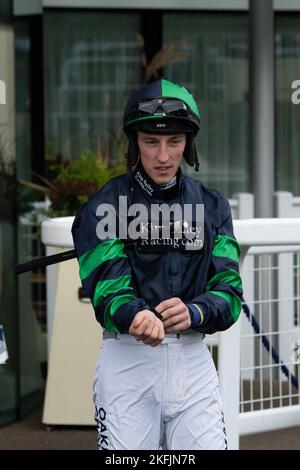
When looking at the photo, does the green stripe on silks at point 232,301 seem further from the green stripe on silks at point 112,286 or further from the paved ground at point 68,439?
the paved ground at point 68,439

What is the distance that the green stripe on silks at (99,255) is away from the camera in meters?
3.07

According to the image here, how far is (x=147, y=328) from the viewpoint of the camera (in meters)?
2.88

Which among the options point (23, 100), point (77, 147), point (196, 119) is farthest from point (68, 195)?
point (196, 119)

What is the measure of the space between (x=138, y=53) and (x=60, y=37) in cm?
63

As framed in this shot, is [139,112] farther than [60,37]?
No

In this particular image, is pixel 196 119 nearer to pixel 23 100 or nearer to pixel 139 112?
pixel 139 112

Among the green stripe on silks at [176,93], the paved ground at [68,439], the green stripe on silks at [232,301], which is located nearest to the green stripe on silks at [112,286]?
the green stripe on silks at [232,301]

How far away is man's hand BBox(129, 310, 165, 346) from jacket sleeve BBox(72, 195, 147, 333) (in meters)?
0.04

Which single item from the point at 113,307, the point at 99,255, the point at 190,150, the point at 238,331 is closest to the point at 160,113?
the point at 190,150

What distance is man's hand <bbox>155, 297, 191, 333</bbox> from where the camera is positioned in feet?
9.68

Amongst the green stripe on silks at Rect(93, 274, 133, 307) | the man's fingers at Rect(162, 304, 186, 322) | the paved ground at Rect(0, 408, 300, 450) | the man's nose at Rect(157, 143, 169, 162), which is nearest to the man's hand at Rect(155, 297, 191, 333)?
the man's fingers at Rect(162, 304, 186, 322)

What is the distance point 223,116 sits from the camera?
9328 mm

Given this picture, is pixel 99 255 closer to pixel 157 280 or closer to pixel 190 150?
pixel 157 280

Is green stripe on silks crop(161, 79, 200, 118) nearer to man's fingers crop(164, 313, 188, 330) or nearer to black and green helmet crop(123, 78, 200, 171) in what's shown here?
black and green helmet crop(123, 78, 200, 171)
